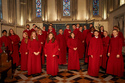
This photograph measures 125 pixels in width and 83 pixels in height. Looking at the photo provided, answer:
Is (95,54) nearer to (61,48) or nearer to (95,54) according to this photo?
(95,54)

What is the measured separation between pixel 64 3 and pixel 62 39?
8.88 meters

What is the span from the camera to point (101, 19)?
13070 mm

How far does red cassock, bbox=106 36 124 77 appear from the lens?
426 centimetres

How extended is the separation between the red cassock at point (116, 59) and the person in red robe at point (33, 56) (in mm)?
2990

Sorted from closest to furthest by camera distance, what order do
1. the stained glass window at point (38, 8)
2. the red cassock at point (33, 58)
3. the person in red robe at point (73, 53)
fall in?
the red cassock at point (33, 58), the person in red robe at point (73, 53), the stained glass window at point (38, 8)

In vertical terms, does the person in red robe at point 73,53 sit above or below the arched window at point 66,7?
below

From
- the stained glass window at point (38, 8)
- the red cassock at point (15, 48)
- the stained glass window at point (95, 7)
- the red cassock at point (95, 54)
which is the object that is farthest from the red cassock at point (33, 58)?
the stained glass window at point (95, 7)

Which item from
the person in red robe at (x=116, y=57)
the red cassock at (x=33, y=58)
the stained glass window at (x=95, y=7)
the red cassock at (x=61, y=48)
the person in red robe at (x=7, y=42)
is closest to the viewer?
the person in red robe at (x=116, y=57)

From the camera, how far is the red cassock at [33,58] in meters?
4.48

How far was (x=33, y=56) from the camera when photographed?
4520 mm

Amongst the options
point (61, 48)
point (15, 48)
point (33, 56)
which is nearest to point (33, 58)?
point (33, 56)

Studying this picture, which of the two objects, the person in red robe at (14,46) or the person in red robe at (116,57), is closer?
the person in red robe at (116,57)

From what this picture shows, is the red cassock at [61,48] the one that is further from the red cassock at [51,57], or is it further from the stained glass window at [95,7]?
the stained glass window at [95,7]

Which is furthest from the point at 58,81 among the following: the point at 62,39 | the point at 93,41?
the point at 62,39
